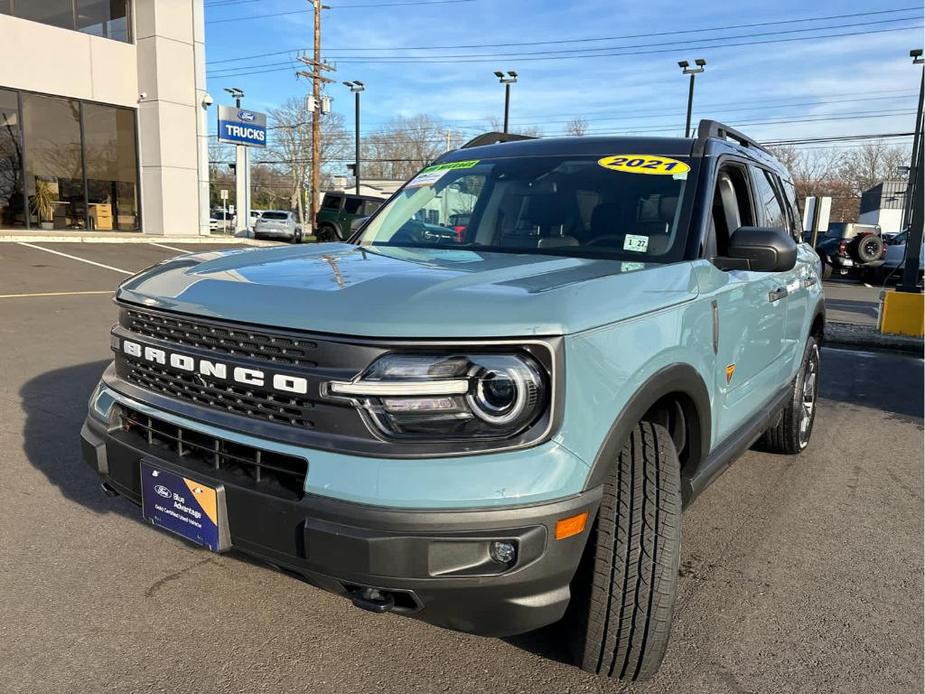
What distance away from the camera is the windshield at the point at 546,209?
306cm

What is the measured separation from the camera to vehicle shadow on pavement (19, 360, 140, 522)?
3684 millimetres

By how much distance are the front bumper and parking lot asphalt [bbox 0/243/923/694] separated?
0.53m

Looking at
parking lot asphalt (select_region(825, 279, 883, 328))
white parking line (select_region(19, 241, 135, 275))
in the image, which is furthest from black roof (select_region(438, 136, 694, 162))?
white parking line (select_region(19, 241, 135, 275))

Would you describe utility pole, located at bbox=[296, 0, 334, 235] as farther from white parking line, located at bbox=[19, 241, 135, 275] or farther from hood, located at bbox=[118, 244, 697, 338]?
hood, located at bbox=[118, 244, 697, 338]

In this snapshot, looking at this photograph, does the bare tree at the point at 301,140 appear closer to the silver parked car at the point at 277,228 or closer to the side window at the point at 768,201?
the silver parked car at the point at 277,228

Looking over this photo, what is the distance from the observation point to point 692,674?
2441 millimetres

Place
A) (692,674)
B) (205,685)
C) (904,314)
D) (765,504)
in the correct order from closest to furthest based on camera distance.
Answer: (205,685) < (692,674) < (765,504) < (904,314)

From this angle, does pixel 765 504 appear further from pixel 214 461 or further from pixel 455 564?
pixel 214 461

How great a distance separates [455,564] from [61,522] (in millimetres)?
2419

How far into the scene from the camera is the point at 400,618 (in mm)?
2707

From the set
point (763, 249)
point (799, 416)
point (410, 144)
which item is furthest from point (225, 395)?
point (410, 144)

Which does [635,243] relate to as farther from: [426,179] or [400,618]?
[400,618]

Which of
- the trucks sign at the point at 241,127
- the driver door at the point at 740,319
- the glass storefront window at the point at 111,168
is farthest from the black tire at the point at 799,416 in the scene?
the trucks sign at the point at 241,127

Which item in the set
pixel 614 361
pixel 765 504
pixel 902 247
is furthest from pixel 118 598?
pixel 902 247
